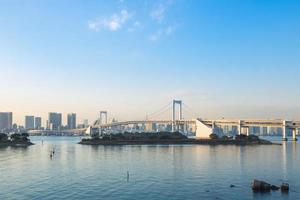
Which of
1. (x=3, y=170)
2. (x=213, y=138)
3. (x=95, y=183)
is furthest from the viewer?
(x=213, y=138)

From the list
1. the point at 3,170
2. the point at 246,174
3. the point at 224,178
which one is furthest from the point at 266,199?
the point at 3,170

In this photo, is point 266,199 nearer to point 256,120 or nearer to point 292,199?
point 292,199

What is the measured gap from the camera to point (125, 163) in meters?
48.8

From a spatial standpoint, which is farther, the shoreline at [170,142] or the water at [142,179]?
the shoreline at [170,142]

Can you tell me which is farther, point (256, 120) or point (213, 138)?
point (256, 120)

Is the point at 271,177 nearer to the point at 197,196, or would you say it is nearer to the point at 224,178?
the point at 224,178

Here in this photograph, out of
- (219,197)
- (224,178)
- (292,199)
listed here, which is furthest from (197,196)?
(224,178)

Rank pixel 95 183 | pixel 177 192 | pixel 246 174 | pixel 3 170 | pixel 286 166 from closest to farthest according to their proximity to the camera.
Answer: pixel 177 192 < pixel 95 183 < pixel 246 174 < pixel 3 170 < pixel 286 166

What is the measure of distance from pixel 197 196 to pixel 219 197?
4.84ft

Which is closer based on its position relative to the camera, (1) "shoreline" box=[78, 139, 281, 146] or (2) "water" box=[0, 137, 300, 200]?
(2) "water" box=[0, 137, 300, 200]

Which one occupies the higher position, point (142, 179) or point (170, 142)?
point (142, 179)

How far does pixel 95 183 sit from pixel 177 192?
7.35m

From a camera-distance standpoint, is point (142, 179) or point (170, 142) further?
point (170, 142)

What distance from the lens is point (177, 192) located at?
29531 millimetres
